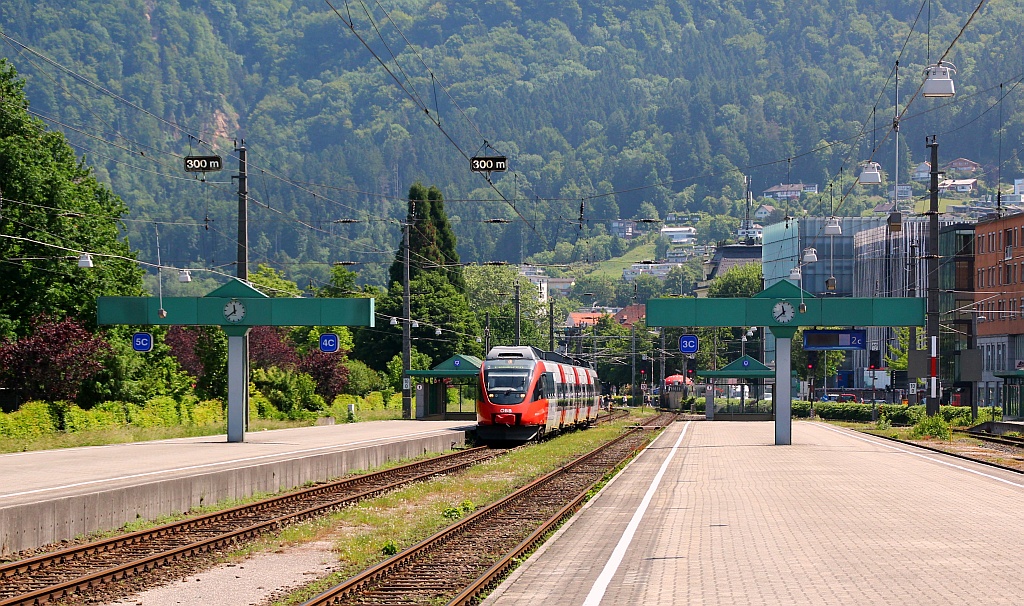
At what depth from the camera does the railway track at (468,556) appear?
46.2 ft

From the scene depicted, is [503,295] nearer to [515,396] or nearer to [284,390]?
[284,390]

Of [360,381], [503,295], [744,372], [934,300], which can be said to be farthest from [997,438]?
[503,295]

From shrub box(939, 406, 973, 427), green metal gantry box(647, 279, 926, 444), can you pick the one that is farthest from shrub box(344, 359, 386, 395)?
green metal gantry box(647, 279, 926, 444)

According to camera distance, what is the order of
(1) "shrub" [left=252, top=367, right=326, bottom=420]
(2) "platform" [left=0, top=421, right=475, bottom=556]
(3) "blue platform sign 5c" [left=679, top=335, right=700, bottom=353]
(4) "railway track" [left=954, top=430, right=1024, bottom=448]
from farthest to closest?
(3) "blue platform sign 5c" [left=679, top=335, right=700, bottom=353], (1) "shrub" [left=252, top=367, right=326, bottom=420], (4) "railway track" [left=954, top=430, right=1024, bottom=448], (2) "platform" [left=0, top=421, right=475, bottom=556]

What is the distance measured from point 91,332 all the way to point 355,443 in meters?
21.1

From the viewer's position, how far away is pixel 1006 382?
63.2 meters

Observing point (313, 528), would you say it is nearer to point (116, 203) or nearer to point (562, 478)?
point (562, 478)

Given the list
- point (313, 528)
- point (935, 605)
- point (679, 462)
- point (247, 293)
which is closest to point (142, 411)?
point (247, 293)

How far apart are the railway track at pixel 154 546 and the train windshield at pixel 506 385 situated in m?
17.8

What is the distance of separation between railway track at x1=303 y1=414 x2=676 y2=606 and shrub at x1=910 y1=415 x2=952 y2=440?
25.3 meters

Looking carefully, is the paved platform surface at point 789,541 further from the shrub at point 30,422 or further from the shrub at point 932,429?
the shrub at point 30,422

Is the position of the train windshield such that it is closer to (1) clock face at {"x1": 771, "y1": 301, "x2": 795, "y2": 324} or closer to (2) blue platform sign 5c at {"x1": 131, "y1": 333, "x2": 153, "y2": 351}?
(1) clock face at {"x1": 771, "y1": 301, "x2": 795, "y2": 324}

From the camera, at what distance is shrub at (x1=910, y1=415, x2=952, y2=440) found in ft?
160

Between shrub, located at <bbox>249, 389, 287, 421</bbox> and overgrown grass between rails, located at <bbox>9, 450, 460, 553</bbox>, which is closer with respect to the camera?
overgrown grass between rails, located at <bbox>9, 450, 460, 553</bbox>
